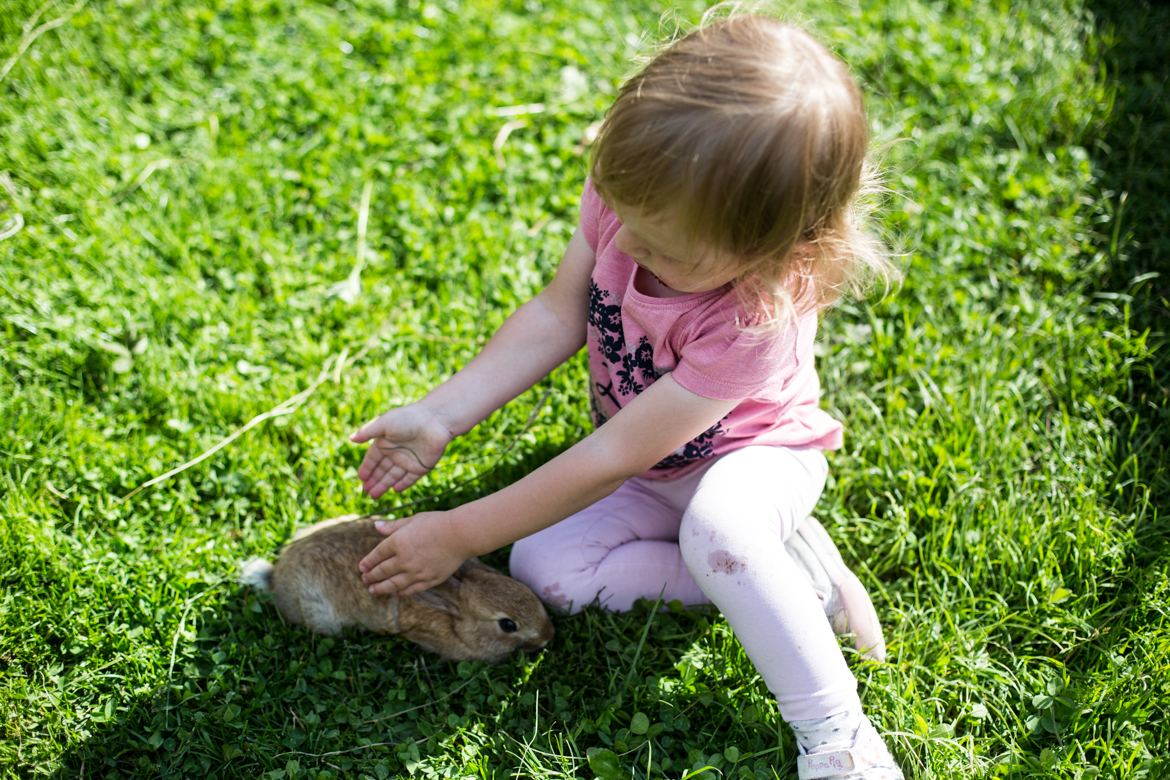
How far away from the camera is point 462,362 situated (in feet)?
9.50

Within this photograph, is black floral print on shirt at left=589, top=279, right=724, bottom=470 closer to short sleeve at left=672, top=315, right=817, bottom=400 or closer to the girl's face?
short sleeve at left=672, top=315, right=817, bottom=400

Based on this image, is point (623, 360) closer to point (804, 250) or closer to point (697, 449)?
point (697, 449)

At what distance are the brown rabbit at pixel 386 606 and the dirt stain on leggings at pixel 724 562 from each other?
0.56 metres

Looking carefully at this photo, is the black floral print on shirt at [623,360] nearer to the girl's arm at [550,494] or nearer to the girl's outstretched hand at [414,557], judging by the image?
the girl's arm at [550,494]

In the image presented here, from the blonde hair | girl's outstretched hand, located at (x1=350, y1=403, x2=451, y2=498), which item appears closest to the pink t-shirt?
the blonde hair

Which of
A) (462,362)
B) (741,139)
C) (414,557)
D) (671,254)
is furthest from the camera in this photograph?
(462,362)

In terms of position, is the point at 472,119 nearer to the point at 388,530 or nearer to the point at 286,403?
the point at 286,403

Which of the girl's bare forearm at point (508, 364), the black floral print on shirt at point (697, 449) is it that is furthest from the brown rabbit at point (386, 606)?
the black floral print on shirt at point (697, 449)

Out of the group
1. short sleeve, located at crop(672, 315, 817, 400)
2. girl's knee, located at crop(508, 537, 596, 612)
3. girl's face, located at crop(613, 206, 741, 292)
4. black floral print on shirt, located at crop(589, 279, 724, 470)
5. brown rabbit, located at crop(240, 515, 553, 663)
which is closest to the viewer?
girl's face, located at crop(613, 206, 741, 292)

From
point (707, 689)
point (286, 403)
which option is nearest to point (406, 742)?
point (707, 689)

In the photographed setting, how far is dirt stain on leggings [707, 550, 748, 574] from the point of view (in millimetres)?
1938

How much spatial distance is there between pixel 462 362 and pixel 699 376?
1.22 meters

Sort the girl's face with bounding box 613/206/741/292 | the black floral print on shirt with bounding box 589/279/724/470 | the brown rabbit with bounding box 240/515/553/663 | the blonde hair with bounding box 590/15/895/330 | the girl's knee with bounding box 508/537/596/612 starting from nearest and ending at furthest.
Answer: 1. the blonde hair with bounding box 590/15/895/330
2. the girl's face with bounding box 613/206/741/292
3. the black floral print on shirt with bounding box 589/279/724/470
4. the brown rabbit with bounding box 240/515/553/663
5. the girl's knee with bounding box 508/537/596/612

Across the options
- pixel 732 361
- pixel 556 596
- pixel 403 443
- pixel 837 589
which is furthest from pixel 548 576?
pixel 732 361
